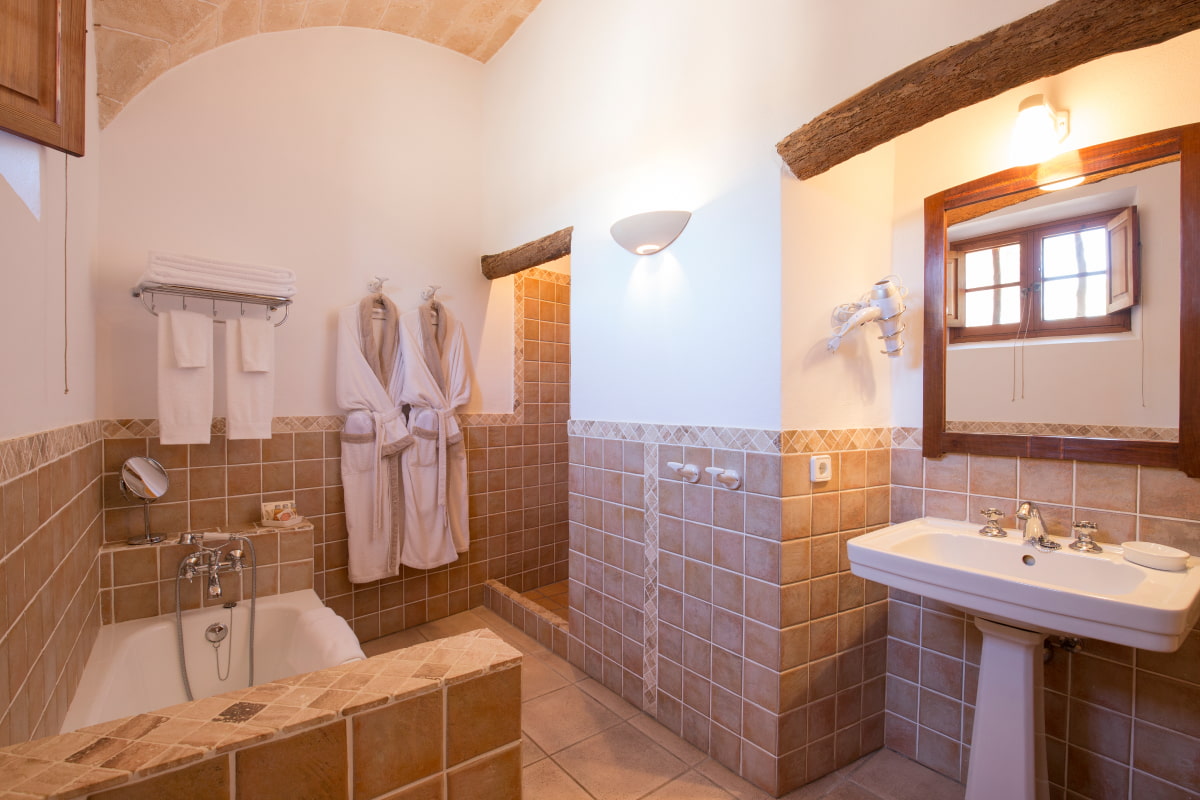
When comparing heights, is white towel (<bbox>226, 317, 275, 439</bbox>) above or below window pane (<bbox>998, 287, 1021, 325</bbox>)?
below

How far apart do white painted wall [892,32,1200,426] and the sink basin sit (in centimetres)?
48

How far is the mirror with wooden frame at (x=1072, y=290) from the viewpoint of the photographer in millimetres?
1424

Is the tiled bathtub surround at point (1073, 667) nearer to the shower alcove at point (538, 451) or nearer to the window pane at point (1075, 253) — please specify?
the window pane at point (1075, 253)

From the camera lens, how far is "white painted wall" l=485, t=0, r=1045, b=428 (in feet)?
5.33

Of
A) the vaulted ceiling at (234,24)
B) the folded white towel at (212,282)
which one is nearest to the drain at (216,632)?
the folded white towel at (212,282)

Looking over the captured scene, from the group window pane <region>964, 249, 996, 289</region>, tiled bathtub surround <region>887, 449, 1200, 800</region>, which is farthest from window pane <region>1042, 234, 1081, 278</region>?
tiled bathtub surround <region>887, 449, 1200, 800</region>

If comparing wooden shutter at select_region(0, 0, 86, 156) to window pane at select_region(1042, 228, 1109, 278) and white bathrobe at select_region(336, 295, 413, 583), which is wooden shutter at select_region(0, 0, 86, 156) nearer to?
white bathrobe at select_region(336, 295, 413, 583)

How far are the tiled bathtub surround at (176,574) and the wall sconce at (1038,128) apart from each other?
3.07m

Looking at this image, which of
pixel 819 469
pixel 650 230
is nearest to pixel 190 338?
pixel 650 230

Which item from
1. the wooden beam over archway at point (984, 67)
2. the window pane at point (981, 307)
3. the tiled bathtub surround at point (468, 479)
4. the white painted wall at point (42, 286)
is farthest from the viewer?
the tiled bathtub surround at point (468, 479)

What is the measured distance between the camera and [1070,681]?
5.26ft

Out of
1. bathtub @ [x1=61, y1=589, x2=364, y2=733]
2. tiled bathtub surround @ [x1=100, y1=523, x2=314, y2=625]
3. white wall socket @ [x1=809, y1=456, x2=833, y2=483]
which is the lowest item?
bathtub @ [x1=61, y1=589, x2=364, y2=733]

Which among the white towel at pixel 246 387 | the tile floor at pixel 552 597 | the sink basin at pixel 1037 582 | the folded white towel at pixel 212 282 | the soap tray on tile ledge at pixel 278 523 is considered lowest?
the tile floor at pixel 552 597

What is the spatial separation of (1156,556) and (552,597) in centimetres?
274
